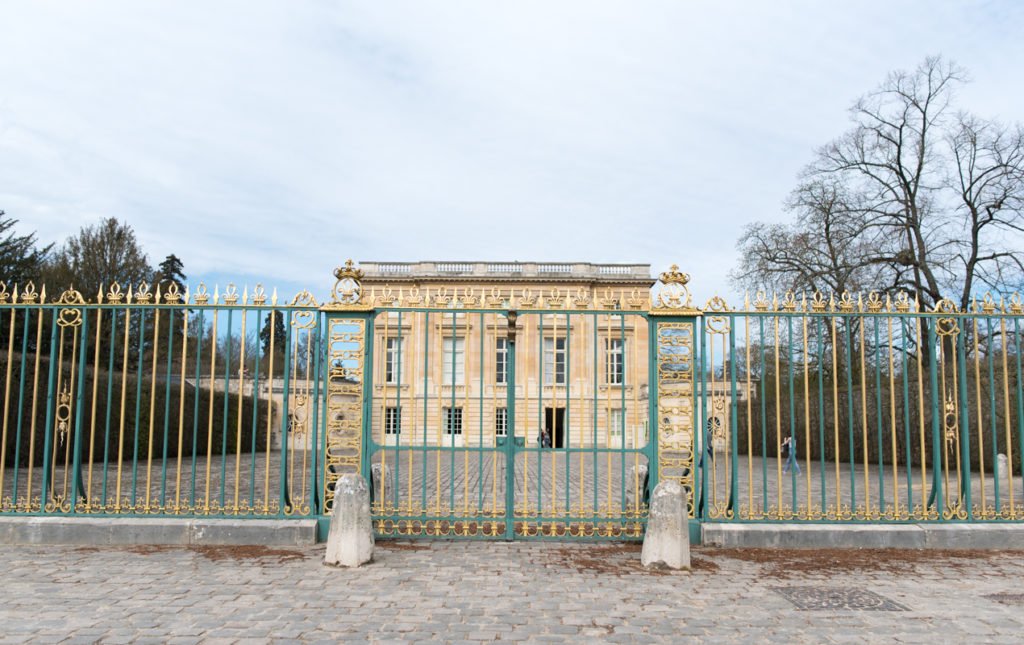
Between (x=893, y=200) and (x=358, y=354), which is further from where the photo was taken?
(x=893, y=200)

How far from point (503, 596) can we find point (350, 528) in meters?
1.65

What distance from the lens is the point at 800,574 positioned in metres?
6.27

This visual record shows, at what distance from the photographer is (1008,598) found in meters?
5.56

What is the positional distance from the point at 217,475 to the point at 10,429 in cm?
538

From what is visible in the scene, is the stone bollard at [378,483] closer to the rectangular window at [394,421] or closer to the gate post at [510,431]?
the rectangular window at [394,421]

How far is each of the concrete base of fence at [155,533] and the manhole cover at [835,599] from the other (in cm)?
439

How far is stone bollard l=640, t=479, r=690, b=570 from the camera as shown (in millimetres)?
6402

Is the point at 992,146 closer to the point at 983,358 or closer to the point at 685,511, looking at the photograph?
the point at 983,358

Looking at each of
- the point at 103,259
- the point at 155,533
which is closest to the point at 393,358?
the point at 155,533

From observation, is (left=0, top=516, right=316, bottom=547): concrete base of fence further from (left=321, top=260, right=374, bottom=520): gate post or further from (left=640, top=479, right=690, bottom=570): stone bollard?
(left=640, top=479, right=690, bottom=570): stone bollard

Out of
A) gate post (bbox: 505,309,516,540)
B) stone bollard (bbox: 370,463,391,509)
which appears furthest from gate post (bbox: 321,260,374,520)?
gate post (bbox: 505,309,516,540)

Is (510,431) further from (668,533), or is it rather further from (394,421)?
(394,421)

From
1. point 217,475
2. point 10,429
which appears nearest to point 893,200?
point 217,475

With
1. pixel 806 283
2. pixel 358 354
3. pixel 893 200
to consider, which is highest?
pixel 893 200
